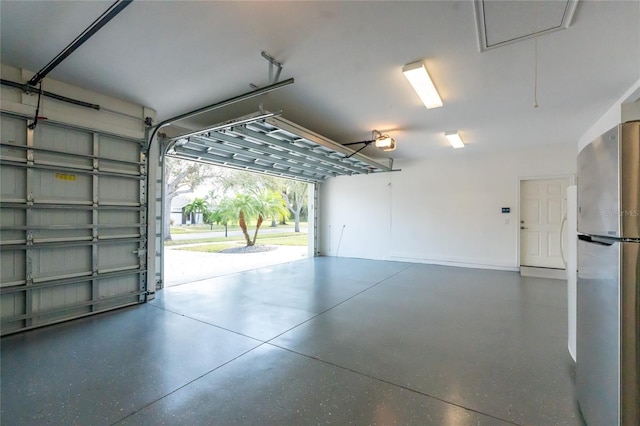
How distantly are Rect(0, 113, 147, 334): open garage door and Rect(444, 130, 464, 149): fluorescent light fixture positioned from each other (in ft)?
16.9

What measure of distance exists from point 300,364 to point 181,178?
12.6 metres

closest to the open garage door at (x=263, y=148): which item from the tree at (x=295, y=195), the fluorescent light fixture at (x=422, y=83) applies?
the fluorescent light fixture at (x=422, y=83)

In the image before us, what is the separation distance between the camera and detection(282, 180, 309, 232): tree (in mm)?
16319

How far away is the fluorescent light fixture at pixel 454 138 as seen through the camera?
5.08 metres

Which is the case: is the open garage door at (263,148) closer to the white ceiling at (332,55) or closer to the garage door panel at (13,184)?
the white ceiling at (332,55)

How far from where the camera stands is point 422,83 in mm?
3127

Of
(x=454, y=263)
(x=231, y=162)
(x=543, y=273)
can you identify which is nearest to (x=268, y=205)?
(x=231, y=162)

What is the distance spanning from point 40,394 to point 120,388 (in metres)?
0.54

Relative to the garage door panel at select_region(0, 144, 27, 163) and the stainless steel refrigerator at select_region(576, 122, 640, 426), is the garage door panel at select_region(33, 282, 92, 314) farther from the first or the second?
the stainless steel refrigerator at select_region(576, 122, 640, 426)

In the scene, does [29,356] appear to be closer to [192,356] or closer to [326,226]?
[192,356]

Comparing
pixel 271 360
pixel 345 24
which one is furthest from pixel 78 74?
pixel 271 360

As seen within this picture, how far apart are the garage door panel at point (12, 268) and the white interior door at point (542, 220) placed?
877 centimetres

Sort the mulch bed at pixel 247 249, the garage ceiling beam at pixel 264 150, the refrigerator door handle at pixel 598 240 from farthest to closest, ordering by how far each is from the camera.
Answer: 1. the mulch bed at pixel 247 249
2. the garage ceiling beam at pixel 264 150
3. the refrigerator door handle at pixel 598 240

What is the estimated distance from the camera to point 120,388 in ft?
6.89
